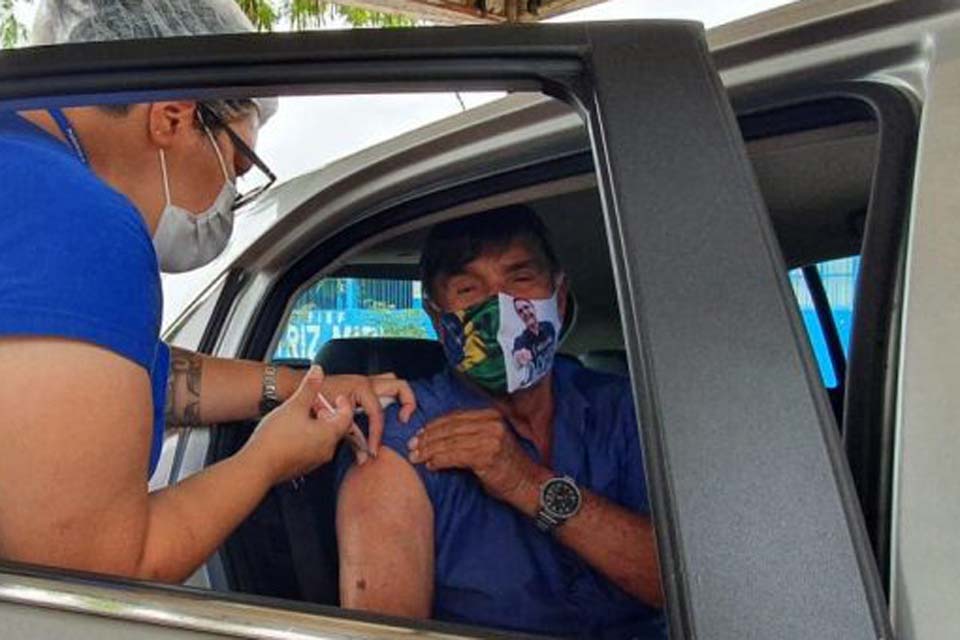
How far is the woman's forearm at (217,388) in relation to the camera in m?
2.12

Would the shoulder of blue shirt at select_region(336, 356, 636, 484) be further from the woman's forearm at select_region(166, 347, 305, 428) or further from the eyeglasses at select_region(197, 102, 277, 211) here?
the eyeglasses at select_region(197, 102, 277, 211)

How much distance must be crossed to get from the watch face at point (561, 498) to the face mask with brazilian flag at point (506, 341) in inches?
6.9

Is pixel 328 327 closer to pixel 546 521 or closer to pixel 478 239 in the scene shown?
pixel 478 239

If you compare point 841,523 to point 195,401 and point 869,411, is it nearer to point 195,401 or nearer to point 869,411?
point 869,411

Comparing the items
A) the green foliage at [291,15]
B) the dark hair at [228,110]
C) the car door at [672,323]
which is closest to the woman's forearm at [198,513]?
the car door at [672,323]

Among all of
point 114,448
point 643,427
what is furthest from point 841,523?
point 114,448

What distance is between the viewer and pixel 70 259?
4.25ft

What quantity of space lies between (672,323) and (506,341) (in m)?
0.92

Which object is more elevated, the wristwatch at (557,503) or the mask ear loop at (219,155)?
the mask ear loop at (219,155)

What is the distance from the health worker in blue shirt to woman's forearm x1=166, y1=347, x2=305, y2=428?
16.7 inches

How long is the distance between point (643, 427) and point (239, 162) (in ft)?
3.61

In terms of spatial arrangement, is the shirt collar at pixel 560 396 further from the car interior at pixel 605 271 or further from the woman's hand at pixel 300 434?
the woman's hand at pixel 300 434

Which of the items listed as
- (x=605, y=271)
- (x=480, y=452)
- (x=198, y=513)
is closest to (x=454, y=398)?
(x=480, y=452)

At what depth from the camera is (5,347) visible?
4.13 ft
